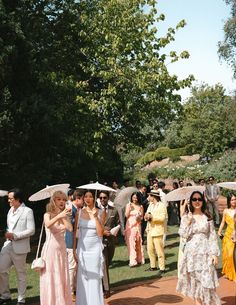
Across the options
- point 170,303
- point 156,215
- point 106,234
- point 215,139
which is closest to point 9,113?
point 156,215

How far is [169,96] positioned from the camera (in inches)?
813

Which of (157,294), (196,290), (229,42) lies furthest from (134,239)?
(229,42)

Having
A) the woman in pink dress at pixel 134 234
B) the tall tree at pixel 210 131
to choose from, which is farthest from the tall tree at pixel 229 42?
the woman in pink dress at pixel 134 234

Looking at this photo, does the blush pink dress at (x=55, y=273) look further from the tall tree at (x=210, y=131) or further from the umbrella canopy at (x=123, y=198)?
the tall tree at (x=210, y=131)

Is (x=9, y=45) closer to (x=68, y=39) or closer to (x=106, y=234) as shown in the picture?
(x=68, y=39)

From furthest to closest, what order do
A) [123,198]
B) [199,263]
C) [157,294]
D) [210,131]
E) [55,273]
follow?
[210,131] < [123,198] < [157,294] < [199,263] < [55,273]

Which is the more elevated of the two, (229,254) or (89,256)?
(89,256)

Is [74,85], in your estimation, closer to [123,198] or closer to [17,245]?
[123,198]

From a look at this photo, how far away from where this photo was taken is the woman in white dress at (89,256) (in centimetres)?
716

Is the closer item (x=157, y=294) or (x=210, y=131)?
(x=157, y=294)

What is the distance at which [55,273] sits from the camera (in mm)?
7047

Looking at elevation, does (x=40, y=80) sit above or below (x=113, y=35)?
below

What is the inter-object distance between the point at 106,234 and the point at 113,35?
12.8m

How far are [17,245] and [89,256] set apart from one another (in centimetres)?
170
